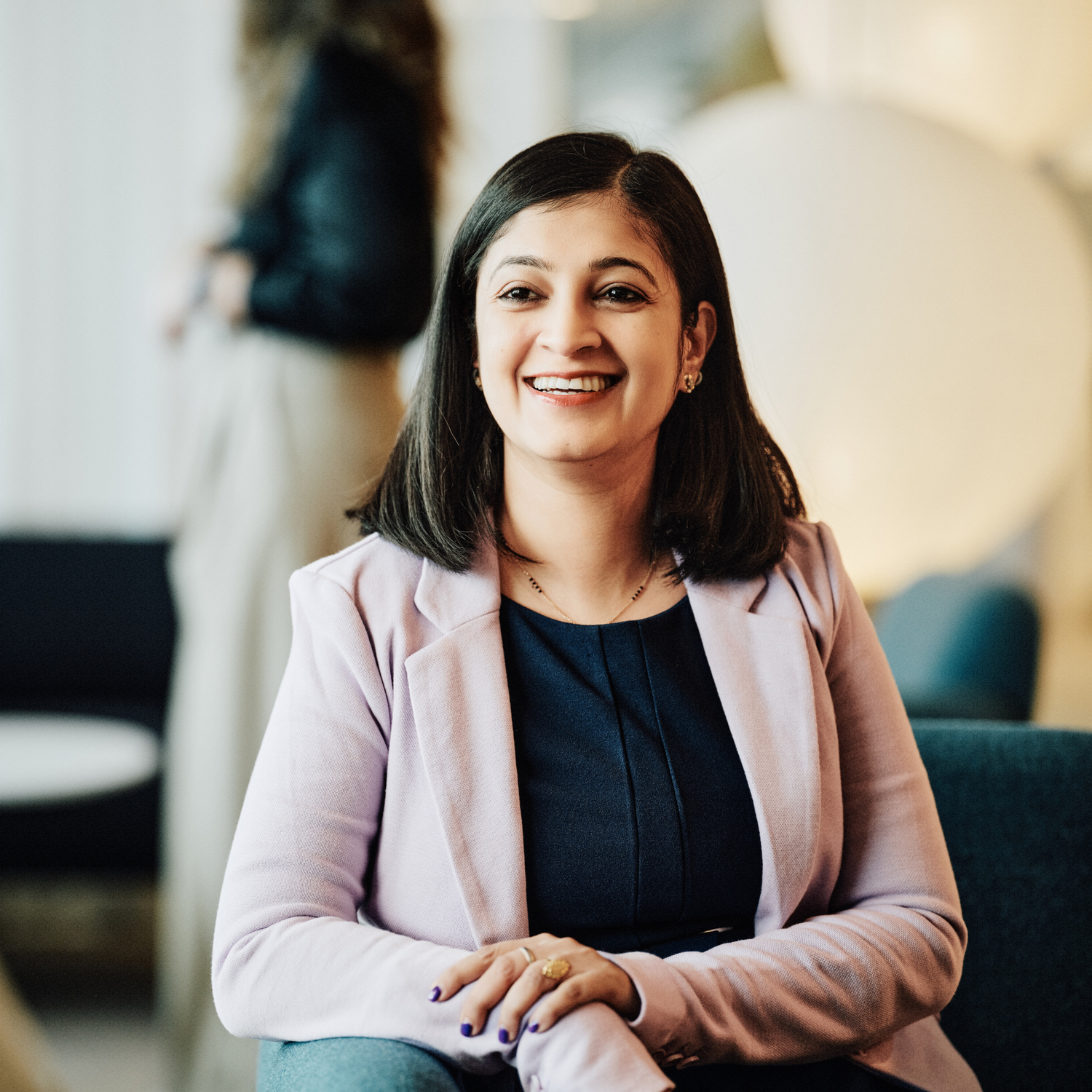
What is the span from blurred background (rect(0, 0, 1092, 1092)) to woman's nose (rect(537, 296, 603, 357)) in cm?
25

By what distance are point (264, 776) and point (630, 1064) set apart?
37 cm

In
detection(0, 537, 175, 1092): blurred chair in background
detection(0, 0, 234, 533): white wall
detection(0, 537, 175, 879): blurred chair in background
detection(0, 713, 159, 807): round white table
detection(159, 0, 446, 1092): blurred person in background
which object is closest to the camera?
detection(159, 0, 446, 1092): blurred person in background

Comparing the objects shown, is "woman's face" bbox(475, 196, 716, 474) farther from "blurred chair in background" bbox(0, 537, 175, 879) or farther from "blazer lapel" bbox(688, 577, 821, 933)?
"blurred chair in background" bbox(0, 537, 175, 879)

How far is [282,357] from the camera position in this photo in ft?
6.55

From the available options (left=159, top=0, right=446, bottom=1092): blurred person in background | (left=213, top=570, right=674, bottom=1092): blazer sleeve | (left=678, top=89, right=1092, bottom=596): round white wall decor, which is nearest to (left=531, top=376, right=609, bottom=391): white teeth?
(left=213, top=570, right=674, bottom=1092): blazer sleeve

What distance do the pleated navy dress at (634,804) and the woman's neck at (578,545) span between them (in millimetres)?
29

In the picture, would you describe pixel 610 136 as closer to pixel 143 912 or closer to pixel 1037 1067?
pixel 1037 1067

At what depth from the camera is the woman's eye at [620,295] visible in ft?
3.51

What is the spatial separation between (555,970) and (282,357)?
1.31 meters

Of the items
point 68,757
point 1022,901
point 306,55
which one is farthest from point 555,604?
point 68,757

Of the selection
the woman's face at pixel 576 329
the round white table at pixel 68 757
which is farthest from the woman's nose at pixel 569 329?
the round white table at pixel 68 757

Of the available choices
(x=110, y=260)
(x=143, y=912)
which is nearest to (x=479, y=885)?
(x=143, y=912)

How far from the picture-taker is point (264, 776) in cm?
102

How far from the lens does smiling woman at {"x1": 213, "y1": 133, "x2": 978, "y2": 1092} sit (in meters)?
0.96
